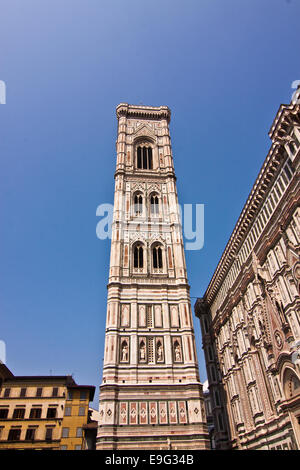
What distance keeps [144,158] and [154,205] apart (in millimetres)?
7785

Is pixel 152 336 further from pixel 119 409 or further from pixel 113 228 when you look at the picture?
pixel 113 228

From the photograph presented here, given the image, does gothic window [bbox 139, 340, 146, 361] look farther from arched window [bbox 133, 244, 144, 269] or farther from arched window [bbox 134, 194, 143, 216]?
arched window [bbox 134, 194, 143, 216]

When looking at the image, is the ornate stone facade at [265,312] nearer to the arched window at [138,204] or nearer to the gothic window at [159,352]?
the gothic window at [159,352]

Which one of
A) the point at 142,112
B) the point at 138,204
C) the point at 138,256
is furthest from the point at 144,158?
the point at 138,256

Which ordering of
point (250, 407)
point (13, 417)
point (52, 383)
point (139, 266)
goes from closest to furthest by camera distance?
point (250, 407), point (139, 266), point (13, 417), point (52, 383)

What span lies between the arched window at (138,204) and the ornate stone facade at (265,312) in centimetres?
980

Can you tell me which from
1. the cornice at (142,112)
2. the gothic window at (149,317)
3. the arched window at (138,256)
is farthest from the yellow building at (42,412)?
the cornice at (142,112)

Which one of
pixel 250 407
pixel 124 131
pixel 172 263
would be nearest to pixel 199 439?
pixel 250 407

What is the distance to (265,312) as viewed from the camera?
18891 mm

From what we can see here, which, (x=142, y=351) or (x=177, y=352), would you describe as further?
(x=177, y=352)

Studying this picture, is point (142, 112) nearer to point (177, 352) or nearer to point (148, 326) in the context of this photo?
point (148, 326)

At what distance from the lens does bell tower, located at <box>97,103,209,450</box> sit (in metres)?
20.1
